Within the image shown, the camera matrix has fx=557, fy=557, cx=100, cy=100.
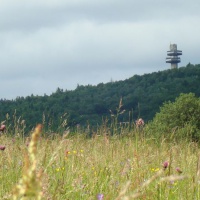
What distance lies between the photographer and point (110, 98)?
67375 mm

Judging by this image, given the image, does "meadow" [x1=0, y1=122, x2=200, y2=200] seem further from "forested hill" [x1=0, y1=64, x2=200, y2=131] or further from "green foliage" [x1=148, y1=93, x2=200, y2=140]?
"forested hill" [x1=0, y1=64, x2=200, y2=131]

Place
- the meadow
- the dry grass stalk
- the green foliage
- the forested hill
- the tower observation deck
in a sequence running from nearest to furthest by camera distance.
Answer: the dry grass stalk → the meadow → the green foliage → the forested hill → the tower observation deck

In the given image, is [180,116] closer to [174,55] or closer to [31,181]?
[31,181]

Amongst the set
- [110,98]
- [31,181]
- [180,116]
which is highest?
[31,181]

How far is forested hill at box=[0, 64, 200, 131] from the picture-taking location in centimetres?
5847

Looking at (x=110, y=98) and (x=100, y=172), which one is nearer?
(x=100, y=172)

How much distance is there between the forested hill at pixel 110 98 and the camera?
58.5 metres

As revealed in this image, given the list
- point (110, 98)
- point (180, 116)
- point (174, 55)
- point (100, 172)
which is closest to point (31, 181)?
point (100, 172)

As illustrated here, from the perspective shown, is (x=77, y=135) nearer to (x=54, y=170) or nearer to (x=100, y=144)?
(x=100, y=144)

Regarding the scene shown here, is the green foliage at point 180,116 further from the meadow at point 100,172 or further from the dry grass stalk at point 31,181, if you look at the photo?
the dry grass stalk at point 31,181

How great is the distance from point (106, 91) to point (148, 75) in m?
5.77

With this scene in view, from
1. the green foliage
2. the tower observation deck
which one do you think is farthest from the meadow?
the tower observation deck

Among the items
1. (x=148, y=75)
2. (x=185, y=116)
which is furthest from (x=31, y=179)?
(x=148, y=75)

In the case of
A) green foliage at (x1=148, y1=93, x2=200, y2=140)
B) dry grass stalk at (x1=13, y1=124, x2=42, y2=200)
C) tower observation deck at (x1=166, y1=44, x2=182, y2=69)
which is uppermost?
tower observation deck at (x1=166, y1=44, x2=182, y2=69)
